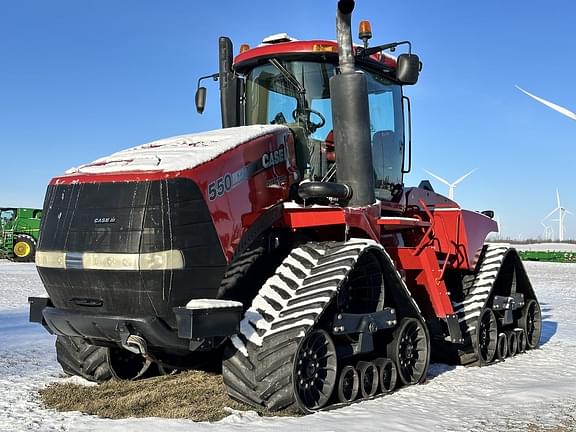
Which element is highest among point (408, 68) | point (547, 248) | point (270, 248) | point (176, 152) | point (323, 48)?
point (323, 48)

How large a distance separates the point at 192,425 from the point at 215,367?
2.02 m

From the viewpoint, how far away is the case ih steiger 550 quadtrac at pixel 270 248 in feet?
17.1

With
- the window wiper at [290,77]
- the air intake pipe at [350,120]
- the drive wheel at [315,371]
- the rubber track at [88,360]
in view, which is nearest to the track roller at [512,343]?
the air intake pipe at [350,120]

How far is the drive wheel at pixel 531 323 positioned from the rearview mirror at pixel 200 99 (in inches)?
201

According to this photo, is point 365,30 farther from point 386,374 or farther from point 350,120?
point 386,374

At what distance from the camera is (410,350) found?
6961 mm

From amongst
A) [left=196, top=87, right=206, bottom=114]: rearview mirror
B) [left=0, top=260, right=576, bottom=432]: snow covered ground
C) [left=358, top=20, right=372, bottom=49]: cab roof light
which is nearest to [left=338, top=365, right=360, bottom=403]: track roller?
[left=0, top=260, right=576, bottom=432]: snow covered ground

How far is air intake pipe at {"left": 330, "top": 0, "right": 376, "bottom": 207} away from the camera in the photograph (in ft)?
20.9

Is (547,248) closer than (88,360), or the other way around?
(88,360)

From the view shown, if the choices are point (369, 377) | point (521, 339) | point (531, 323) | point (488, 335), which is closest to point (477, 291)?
point (488, 335)

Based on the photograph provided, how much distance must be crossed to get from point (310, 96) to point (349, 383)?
8.96 feet

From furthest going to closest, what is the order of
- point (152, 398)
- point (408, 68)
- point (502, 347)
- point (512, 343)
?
1. point (512, 343)
2. point (502, 347)
3. point (408, 68)
4. point (152, 398)

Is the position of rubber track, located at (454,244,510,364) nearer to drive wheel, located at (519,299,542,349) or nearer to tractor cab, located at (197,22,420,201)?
drive wheel, located at (519,299,542,349)

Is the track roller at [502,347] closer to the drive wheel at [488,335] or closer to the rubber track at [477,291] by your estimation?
the drive wheel at [488,335]
